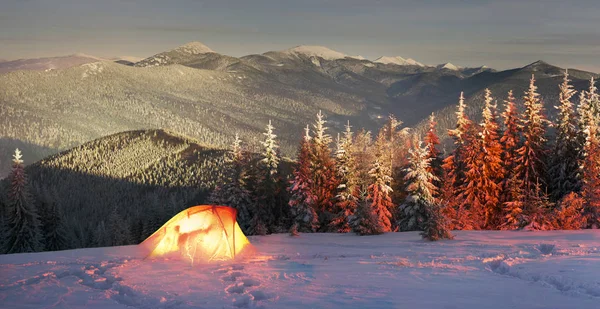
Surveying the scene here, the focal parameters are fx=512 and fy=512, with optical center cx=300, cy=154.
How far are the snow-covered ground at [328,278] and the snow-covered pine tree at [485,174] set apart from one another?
57.8ft

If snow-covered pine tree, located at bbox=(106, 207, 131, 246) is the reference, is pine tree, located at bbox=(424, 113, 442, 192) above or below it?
above

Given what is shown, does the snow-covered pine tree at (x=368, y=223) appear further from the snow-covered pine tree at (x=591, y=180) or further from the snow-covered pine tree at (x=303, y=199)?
the snow-covered pine tree at (x=591, y=180)

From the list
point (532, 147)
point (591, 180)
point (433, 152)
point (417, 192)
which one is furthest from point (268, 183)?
point (591, 180)

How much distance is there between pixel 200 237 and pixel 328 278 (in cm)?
667

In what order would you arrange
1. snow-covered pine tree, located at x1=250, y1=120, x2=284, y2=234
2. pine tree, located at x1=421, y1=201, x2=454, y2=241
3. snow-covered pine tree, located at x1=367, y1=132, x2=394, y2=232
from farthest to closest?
snow-covered pine tree, located at x1=250, y1=120, x2=284, y2=234 → snow-covered pine tree, located at x1=367, y1=132, x2=394, y2=232 → pine tree, located at x1=421, y1=201, x2=454, y2=241

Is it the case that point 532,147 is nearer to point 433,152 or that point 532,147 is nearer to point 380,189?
point 433,152

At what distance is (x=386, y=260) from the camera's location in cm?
1894

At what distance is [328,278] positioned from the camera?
15.5 meters

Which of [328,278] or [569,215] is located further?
[569,215]

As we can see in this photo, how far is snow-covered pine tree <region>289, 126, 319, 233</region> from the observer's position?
41906 millimetres

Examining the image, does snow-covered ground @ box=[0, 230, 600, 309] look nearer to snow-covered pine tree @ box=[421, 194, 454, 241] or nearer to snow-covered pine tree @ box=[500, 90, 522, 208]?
snow-covered pine tree @ box=[421, 194, 454, 241]

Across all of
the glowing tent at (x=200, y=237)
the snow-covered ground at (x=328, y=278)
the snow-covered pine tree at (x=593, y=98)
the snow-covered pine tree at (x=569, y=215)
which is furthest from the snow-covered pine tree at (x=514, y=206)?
the glowing tent at (x=200, y=237)

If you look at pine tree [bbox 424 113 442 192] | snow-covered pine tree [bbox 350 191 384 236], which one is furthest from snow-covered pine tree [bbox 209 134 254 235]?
pine tree [bbox 424 113 442 192]

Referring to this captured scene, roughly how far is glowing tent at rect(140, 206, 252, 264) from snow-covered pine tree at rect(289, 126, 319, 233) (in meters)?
20.6
